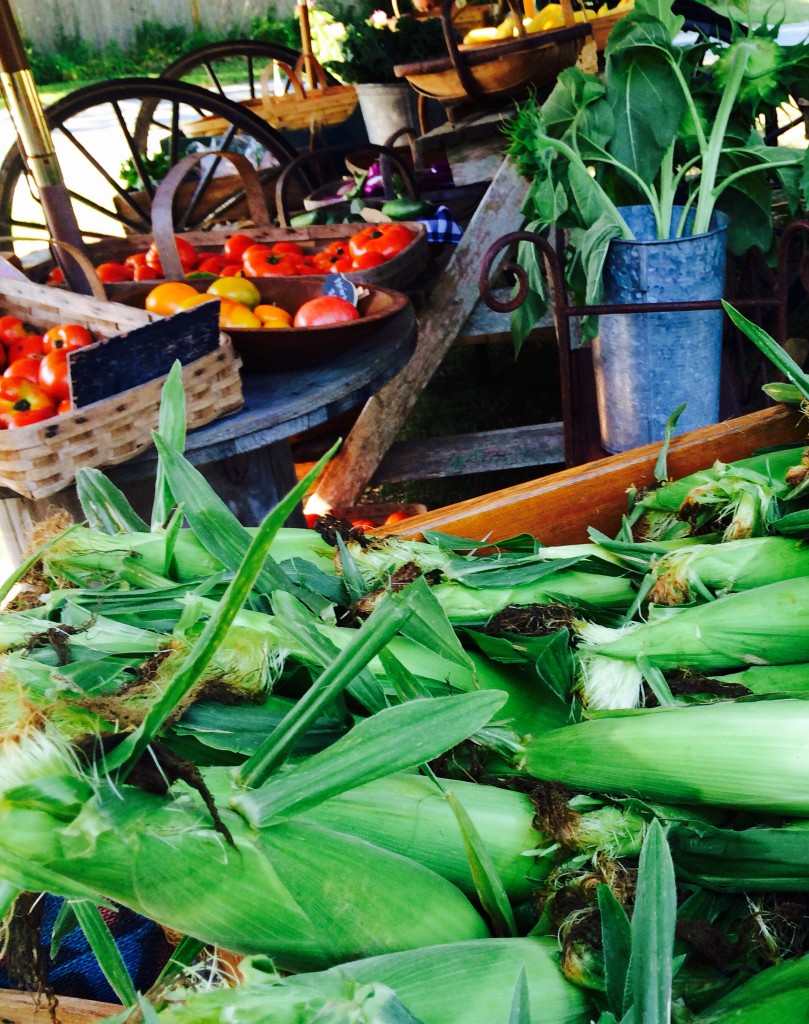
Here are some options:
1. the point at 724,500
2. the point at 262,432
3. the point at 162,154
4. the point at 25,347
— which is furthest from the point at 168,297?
the point at 162,154

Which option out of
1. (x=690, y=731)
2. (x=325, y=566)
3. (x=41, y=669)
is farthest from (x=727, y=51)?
(x=41, y=669)

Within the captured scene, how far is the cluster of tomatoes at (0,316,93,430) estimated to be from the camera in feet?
4.88

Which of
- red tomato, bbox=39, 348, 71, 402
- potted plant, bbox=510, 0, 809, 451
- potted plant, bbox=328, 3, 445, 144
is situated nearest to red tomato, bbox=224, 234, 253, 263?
red tomato, bbox=39, 348, 71, 402

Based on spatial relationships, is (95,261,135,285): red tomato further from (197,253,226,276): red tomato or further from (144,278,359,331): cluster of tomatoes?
(144,278,359,331): cluster of tomatoes

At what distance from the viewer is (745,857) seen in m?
0.48

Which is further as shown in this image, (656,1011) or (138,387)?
(138,387)

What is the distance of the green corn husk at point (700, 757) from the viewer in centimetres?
48

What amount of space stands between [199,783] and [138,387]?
103 cm

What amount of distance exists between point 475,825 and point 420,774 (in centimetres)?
5

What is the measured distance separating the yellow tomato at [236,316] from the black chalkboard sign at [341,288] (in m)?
Answer: 0.16

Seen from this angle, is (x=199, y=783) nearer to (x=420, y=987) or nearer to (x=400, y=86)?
(x=420, y=987)

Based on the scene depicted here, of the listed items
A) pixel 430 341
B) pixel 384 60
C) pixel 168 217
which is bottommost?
pixel 430 341

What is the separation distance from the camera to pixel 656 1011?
1.31 ft

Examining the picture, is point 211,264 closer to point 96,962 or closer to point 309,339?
point 309,339
